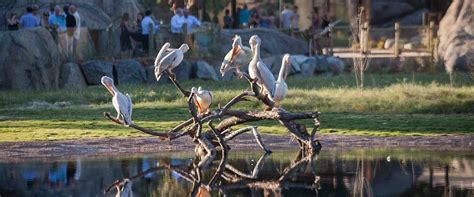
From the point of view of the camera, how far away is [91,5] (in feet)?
146

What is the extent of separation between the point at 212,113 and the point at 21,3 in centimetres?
2154

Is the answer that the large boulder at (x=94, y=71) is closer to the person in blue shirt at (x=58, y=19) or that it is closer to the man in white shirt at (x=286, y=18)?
the person in blue shirt at (x=58, y=19)

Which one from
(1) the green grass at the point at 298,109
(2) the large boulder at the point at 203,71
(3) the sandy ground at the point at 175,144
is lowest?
(3) the sandy ground at the point at 175,144

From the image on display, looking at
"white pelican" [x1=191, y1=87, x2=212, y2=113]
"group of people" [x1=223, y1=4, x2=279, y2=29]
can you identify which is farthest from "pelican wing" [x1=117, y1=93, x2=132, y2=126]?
"group of people" [x1=223, y1=4, x2=279, y2=29]

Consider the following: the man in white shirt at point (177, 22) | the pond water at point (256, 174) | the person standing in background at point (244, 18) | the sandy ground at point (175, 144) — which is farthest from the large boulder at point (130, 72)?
the pond water at point (256, 174)

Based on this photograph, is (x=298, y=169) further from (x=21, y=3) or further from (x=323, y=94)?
(x=21, y=3)

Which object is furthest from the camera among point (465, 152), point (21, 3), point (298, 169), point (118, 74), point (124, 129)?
point (21, 3)

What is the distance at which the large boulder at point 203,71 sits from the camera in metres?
40.8

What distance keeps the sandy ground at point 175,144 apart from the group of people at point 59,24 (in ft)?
41.1

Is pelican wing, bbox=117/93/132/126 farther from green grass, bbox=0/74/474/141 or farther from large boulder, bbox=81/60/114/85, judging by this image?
large boulder, bbox=81/60/114/85

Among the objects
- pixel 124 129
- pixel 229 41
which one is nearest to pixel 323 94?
pixel 124 129

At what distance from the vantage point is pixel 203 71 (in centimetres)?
4094

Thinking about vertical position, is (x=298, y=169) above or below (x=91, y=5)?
below

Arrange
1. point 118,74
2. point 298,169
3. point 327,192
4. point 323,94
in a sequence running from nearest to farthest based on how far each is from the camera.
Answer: point 327,192, point 298,169, point 323,94, point 118,74
